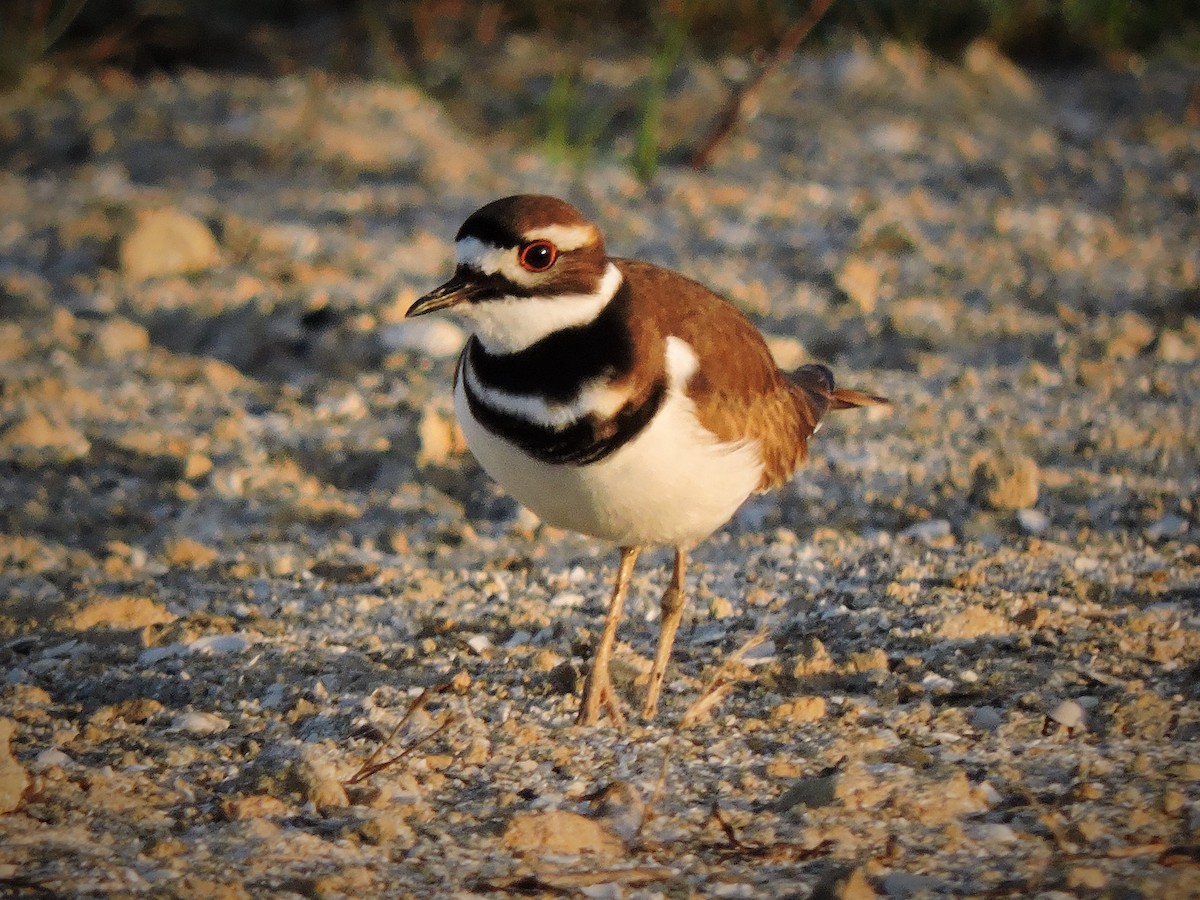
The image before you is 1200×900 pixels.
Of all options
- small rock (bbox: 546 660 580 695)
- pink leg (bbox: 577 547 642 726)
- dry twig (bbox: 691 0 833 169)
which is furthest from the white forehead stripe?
dry twig (bbox: 691 0 833 169)

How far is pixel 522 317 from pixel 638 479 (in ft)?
1.36

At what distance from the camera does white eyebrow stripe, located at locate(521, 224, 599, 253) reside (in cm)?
306

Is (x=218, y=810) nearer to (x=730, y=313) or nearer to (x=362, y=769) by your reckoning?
A: (x=362, y=769)

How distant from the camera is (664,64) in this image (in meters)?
6.15

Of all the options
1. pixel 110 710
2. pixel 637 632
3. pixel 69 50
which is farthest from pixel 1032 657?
pixel 69 50

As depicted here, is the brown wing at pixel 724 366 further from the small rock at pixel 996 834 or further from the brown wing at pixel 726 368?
the small rock at pixel 996 834

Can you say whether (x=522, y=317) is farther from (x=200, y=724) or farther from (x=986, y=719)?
(x=986, y=719)

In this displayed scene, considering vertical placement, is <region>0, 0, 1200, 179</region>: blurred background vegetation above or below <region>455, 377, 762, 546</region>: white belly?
above

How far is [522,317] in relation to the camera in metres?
3.08

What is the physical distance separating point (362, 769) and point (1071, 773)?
1.38 meters

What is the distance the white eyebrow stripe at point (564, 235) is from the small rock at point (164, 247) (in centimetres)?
309

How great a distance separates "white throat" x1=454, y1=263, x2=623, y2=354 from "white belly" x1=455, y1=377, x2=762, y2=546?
0.17 meters

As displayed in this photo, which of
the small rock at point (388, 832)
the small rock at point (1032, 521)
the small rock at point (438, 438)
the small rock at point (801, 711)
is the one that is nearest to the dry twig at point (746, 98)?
the small rock at point (438, 438)

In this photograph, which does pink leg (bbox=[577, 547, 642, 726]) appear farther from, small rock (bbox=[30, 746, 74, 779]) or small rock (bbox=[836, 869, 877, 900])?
small rock (bbox=[30, 746, 74, 779])
